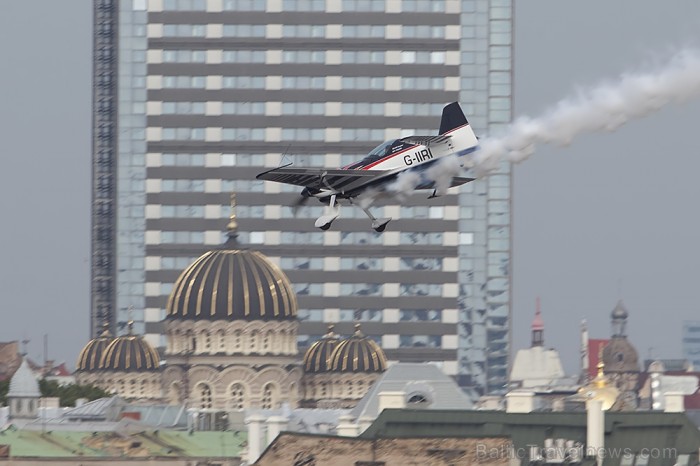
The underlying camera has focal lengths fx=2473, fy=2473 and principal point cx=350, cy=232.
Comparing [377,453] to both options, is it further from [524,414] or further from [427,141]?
[427,141]

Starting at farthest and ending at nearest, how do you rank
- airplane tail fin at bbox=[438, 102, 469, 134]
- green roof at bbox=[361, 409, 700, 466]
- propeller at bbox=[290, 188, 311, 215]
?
green roof at bbox=[361, 409, 700, 466], propeller at bbox=[290, 188, 311, 215], airplane tail fin at bbox=[438, 102, 469, 134]

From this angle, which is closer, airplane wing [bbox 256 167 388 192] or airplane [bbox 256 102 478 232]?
airplane [bbox 256 102 478 232]

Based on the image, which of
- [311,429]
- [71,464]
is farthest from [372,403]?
[71,464]

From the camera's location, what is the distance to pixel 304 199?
9050 cm

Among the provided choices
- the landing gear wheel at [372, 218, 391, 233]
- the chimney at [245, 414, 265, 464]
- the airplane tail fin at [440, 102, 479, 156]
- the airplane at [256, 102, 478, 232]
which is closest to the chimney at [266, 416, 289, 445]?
the chimney at [245, 414, 265, 464]

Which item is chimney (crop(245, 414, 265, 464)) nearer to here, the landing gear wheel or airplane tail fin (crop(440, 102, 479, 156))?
airplane tail fin (crop(440, 102, 479, 156))

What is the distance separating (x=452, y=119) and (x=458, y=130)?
634 mm

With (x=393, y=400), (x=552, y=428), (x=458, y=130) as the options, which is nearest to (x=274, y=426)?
(x=393, y=400)

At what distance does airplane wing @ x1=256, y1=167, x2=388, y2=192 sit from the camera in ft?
289

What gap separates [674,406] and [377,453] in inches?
1110

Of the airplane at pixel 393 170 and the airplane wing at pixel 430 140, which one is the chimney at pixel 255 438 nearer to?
the airplane at pixel 393 170

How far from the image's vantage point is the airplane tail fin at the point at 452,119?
292 feet

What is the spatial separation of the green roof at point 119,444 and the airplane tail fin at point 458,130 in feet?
206

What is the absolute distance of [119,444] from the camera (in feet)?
511
